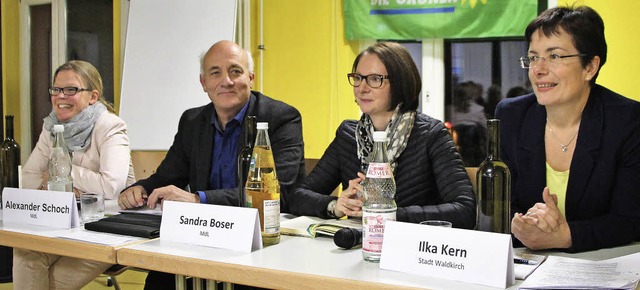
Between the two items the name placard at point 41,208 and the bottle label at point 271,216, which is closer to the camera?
the bottle label at point 271,216

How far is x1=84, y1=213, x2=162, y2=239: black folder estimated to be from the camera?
159cm

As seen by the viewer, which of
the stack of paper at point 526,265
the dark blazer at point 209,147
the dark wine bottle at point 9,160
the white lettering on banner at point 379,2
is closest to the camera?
the stack of paper at point 526,265

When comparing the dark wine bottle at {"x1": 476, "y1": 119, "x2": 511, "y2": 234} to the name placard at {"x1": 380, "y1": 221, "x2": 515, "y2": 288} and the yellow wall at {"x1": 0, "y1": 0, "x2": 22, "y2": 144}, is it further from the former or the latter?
the yellow wall at {"x1": 0, "y1": 0, "x2": 22, "y2": 144}

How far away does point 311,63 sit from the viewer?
430cm

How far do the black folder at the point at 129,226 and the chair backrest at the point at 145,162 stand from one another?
83.3 inches

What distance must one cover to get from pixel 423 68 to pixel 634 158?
262 cm

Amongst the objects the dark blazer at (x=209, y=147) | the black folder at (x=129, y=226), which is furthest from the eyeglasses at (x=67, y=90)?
the black folder at (x=129, y=226)

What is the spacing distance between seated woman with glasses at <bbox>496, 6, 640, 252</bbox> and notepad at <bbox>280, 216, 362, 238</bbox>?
1.57ft

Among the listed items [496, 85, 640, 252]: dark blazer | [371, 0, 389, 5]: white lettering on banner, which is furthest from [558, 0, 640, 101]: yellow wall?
[496, 85, 640, 252]: dark blazer

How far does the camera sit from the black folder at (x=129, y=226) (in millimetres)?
1592

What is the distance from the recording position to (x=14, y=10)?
215 inches

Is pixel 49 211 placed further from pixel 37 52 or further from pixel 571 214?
pixel 37 52

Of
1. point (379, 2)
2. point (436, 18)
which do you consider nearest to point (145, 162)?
point (379, 2)

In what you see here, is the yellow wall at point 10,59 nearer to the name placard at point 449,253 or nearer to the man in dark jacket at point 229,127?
the man in dark jacket at point 229,127
